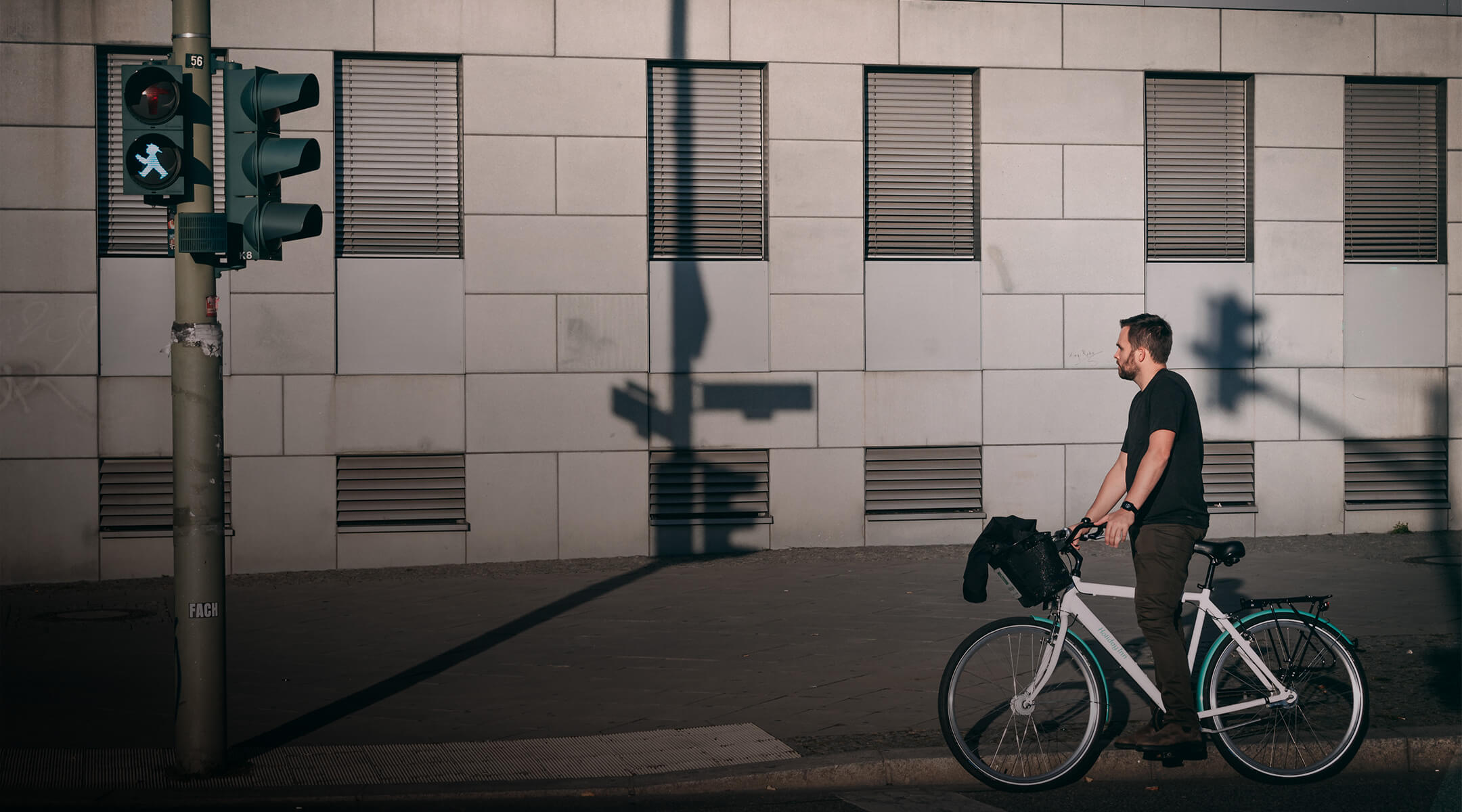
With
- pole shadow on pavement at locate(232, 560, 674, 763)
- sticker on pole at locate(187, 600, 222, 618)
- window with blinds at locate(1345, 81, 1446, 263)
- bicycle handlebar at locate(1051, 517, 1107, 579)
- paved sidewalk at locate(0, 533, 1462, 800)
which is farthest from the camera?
window with blinds at locate(1345, 81, 1446, 263)

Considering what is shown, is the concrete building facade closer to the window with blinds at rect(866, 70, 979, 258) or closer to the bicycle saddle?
the window with blinds at rect(866, 70, 979, 258)

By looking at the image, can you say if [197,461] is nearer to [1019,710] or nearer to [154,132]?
[154,132]

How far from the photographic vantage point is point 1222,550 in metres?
5.31

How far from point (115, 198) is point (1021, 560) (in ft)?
31.2

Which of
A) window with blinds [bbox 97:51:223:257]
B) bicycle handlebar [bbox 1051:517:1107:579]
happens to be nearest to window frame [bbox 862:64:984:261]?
window with blinds [bbox 97:51:223:257]

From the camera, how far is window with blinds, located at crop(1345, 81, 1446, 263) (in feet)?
42.8

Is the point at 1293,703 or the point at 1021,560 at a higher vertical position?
the point at 1021,560

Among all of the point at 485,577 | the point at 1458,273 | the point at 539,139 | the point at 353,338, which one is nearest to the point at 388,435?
the point at 353,338

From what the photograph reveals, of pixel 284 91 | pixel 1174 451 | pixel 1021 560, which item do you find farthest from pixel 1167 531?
pixel 284 91

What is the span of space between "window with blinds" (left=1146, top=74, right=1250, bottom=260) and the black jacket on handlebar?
8.37 m

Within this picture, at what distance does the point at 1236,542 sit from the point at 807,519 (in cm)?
699

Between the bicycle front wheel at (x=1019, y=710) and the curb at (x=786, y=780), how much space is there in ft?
0.74

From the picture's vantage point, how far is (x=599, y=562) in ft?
37.9

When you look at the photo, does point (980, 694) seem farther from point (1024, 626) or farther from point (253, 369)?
point (253, 369)
